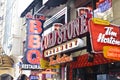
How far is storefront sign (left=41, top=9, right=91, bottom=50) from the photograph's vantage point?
9.56m

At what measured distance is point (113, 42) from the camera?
894 cm

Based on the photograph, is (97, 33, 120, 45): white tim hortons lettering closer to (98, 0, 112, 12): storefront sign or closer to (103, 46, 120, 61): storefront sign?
(103, 46, 120, 61): storefront sign

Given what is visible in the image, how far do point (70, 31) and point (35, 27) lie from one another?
322 inches

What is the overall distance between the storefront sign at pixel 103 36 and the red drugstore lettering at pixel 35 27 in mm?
9805

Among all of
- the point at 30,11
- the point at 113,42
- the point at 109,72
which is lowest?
the point at 109,72

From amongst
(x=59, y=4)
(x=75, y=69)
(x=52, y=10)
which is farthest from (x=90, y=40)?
(x=52, y=10)

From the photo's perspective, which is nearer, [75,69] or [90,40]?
[90,40]

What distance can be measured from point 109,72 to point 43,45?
419cm

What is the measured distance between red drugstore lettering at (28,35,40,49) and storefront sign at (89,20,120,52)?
9.85 m

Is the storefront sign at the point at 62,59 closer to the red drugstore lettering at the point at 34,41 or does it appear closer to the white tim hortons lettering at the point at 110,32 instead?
the white tim hortons lettering at the point at 110,32

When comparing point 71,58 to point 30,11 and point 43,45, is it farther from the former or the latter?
point 30,11

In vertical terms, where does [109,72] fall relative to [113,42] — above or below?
below

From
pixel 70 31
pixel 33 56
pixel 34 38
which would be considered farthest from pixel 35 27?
pixel 70 31

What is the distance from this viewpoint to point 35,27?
18438 mm
